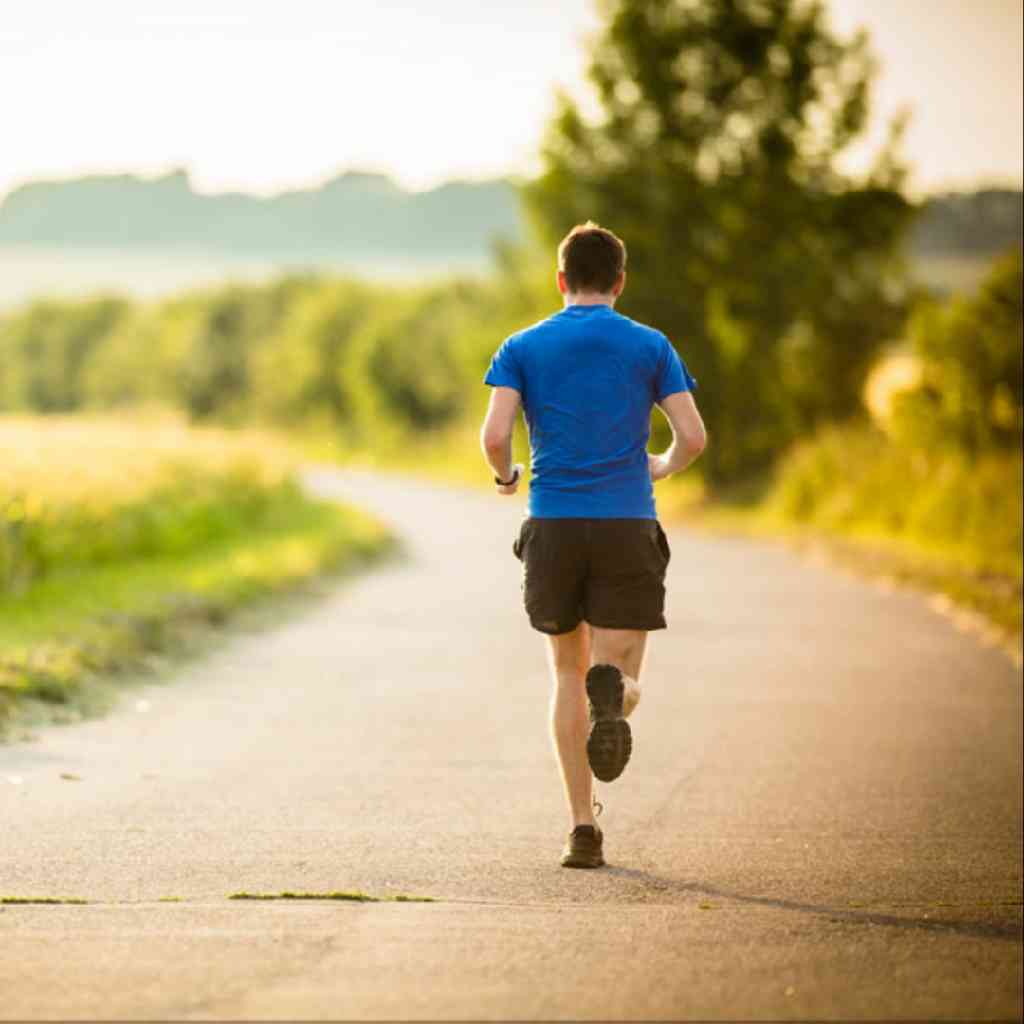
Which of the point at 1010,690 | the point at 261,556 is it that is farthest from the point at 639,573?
the point at 261,556

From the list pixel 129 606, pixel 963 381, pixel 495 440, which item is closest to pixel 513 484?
pixel 495 440

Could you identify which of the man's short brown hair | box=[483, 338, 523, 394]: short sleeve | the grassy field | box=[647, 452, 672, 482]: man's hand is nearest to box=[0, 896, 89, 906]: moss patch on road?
box=[483, 338, 523, 394]: short sleeve

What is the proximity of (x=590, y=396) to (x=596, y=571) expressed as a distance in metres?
0.59

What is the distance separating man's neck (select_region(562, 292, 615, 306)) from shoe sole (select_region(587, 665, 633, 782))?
1.23 m

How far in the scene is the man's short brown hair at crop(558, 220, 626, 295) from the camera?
6348 millimetres

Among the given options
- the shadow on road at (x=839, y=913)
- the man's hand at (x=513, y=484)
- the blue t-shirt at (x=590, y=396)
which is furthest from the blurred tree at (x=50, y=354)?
the shadow on road at (x=839, y=913)

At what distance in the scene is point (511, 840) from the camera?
23.2ft

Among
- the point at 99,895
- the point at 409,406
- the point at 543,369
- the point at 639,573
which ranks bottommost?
the point at 99,895

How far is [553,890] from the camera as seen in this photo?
6113 mm

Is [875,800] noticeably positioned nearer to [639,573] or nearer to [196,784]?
[639,573]

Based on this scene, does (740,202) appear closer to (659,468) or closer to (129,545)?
(129,545)

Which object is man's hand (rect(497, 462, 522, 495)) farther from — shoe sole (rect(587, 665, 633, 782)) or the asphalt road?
the asphalt road

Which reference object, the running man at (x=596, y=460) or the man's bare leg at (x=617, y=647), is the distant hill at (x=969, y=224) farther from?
the man's bare leg at (x=617, y=647)

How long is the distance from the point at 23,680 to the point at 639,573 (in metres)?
5.22
